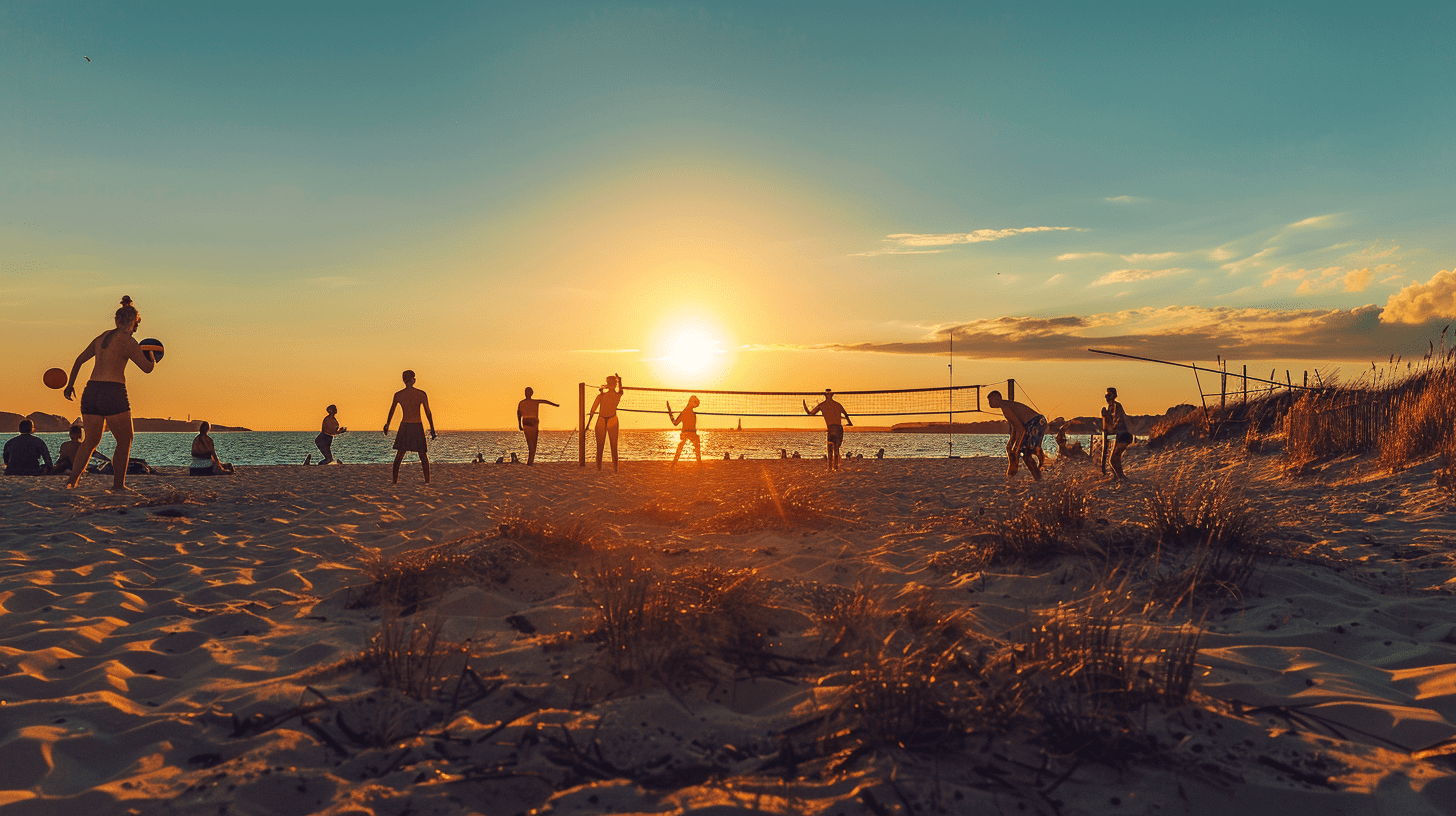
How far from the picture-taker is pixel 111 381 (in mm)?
7398

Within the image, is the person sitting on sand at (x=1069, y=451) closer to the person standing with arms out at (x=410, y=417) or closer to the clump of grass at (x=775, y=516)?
the clump of grass at (x=775, y=516)

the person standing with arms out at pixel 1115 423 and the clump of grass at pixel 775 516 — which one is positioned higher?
the person standing with arms out at pixel 1115 423

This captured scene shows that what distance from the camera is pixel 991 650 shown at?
279 cm

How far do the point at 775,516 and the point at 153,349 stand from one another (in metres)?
6.96

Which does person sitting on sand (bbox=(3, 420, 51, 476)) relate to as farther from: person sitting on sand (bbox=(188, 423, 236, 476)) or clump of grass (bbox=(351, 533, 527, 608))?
clump of grass (bbox=(351, 533, 527, 608))

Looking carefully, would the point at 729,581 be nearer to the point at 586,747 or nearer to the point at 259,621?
the point at 586,747

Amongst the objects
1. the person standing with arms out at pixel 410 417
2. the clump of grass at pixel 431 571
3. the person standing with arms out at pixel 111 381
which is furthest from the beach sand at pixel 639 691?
the person standing with arms out at pixel 410 417

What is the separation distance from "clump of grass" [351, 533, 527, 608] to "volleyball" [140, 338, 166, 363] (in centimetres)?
524

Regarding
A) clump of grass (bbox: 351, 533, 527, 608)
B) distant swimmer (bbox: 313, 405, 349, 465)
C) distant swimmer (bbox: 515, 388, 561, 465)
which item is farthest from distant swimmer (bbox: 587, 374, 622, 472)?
clump of grass (bbox: 351, 533, 527, 608)

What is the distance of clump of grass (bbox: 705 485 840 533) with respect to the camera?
625cm

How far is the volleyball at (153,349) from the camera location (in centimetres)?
763

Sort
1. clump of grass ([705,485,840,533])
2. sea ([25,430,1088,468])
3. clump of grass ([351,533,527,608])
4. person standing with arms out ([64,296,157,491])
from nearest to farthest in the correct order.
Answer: clump of grass ([351,533,527,608])
clump of grass ([705,485,840,533])
person standing with arms out ([64,296,157,491])
sea ([25,430,1088,468])

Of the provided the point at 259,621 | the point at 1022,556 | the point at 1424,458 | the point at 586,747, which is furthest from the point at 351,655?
the point at 1424,458

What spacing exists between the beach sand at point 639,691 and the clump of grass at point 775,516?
0.97m
